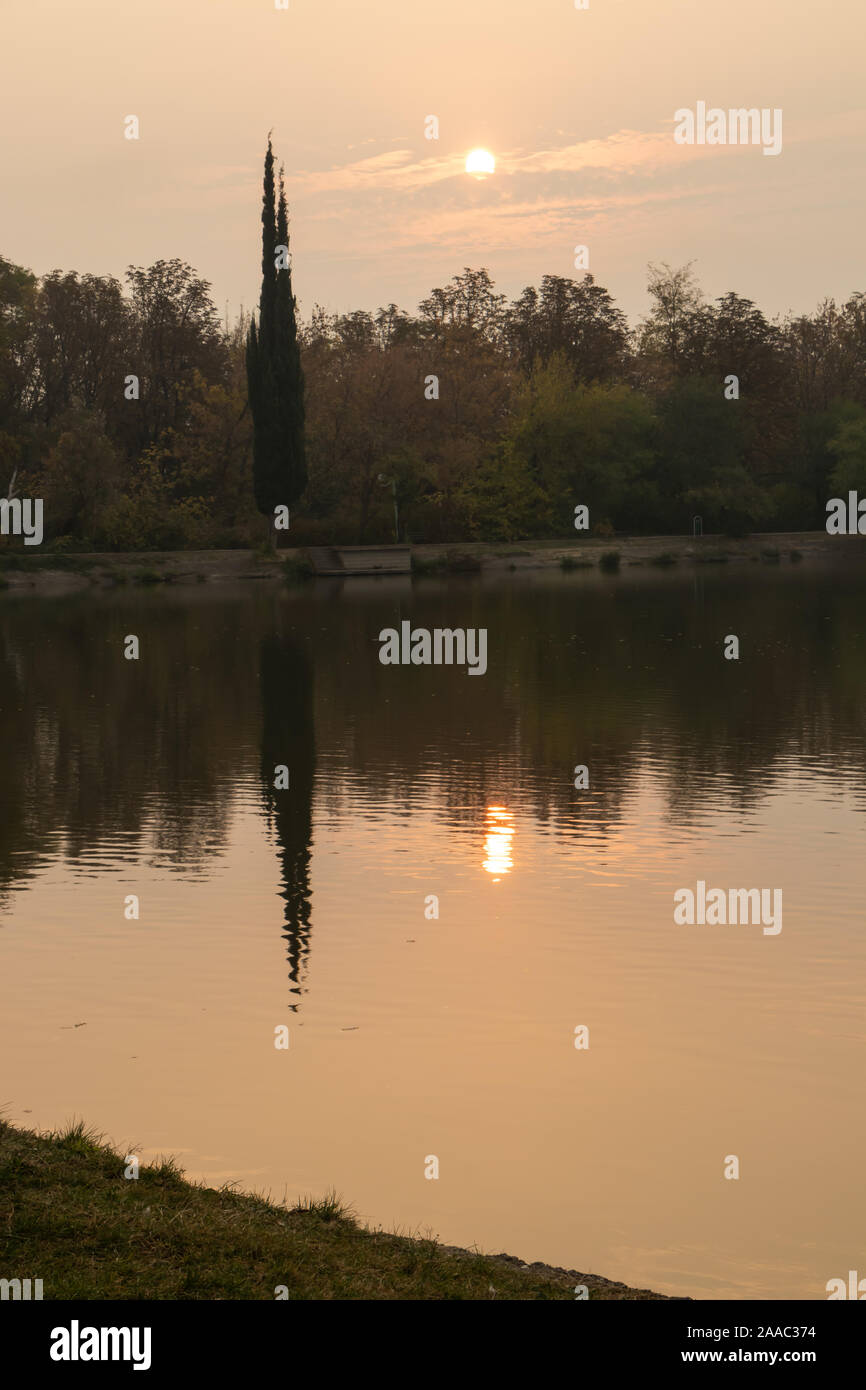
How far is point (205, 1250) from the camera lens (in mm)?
6027

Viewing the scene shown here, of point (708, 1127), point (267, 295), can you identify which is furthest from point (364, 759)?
point (267, 295)

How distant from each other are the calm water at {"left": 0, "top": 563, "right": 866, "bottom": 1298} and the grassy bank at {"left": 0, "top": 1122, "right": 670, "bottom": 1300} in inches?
24.3

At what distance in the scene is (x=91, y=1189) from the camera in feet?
21.9

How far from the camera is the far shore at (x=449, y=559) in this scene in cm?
6388

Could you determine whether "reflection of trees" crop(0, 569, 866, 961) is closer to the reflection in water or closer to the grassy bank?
the reflection in water

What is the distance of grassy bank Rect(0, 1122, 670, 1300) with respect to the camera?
5.73m

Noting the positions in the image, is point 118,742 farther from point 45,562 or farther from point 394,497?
point 394,497

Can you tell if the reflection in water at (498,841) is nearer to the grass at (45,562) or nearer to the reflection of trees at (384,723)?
the reflection of trees at (384,723)

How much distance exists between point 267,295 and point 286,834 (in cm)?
5276

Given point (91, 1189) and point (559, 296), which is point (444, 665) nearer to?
point (91, 1189)

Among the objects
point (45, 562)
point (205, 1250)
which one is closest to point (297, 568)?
point (45, 562)

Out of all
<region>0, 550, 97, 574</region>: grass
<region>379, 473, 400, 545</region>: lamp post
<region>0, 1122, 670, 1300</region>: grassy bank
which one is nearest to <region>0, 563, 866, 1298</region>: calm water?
<region>0, 1122, 670, 1300</region>: grassy bank

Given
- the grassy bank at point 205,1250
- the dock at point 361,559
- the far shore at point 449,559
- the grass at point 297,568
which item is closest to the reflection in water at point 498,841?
the grassy bank at point 205,1250

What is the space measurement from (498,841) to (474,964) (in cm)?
434
